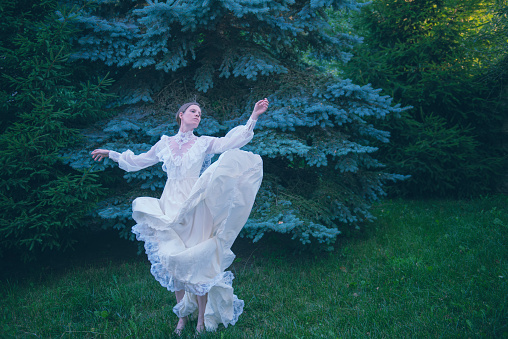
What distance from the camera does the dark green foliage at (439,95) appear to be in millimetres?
7672

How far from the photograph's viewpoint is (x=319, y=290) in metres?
4.25

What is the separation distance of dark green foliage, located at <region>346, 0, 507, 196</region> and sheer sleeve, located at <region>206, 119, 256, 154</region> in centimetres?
514

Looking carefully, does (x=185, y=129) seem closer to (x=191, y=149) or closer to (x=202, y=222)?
(x=191, y=149)

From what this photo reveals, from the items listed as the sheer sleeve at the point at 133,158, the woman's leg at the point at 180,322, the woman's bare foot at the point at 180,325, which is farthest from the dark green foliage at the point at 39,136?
the woman's bare foot at the point at 180,325

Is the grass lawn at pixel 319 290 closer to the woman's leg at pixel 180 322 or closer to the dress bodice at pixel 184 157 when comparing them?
the woman's leg at pixel 180 322

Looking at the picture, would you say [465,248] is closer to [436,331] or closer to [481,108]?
[436,331]

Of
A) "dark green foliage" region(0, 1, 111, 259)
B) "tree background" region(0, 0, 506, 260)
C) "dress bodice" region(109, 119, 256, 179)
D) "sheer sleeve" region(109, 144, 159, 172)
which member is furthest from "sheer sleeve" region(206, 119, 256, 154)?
"dark green foliage" region(0, 1, 111, 259)

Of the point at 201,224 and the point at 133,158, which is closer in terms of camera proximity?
the point at 201,224

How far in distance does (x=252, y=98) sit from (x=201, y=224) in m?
2.74

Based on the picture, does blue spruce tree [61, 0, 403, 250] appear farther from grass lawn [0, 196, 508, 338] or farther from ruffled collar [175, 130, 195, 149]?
ruffled collar [175, 130, 195, 149]

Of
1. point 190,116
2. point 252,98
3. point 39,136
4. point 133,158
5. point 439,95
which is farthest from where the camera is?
point 439,95

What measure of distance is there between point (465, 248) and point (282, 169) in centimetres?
287

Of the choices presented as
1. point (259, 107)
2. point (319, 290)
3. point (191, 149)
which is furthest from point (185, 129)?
point (319, 290)

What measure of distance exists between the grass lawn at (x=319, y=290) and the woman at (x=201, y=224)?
0.28 metres
